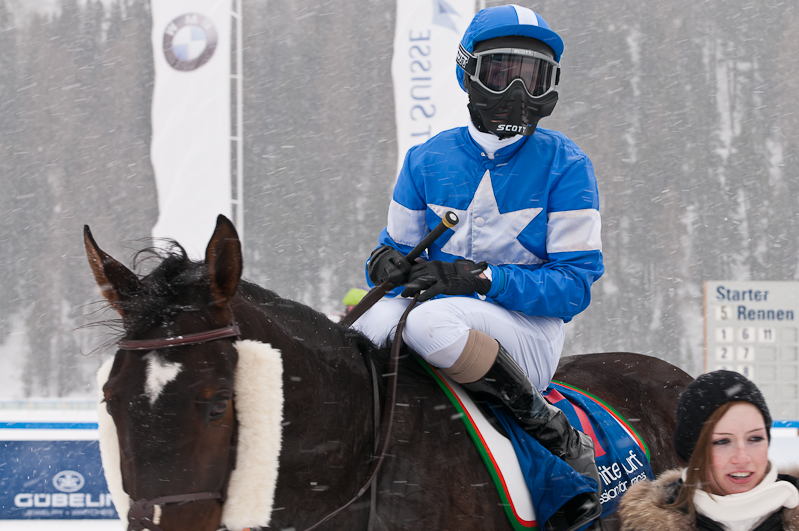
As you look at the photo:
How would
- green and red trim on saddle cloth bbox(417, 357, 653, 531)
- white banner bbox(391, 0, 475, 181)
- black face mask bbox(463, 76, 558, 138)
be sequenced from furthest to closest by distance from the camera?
white banner bbox(391, 0, 475, 181) → black face mask bbox(463, 76, 558, 138) → green and red trim on saddle cloth bbox(417, 357, 653, 531)

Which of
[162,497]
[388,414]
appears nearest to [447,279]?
[388,414]

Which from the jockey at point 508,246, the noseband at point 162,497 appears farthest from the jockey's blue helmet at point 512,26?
the noseband at point 162,497

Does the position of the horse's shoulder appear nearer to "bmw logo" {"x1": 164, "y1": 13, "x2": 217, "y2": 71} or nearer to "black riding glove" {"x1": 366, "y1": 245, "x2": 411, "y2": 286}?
"black riding glove" {"x1": 366, "y1": 245, "x2": 411, "y2": 286}

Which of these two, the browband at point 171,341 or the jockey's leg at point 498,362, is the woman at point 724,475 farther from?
the browband at point 171,341

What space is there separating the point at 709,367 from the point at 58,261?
10.9 meters

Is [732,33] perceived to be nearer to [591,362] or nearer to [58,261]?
[591,362]

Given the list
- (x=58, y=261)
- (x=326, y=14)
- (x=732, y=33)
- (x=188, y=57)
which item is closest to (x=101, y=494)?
(x=188, y=57)

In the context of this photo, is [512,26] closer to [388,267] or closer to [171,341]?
[388,267]

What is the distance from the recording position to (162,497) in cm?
132

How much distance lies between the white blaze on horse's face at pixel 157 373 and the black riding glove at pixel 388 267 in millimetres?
706

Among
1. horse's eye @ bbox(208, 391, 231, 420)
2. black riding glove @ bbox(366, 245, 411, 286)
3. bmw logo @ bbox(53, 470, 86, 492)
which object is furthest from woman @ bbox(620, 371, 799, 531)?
bmw logo @ bbox(53, 470, 86, 492)

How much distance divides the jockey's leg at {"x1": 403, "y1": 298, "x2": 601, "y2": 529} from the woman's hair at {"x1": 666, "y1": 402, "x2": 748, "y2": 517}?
0.38 metres

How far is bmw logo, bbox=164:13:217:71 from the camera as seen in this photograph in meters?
7.75

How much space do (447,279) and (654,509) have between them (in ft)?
2.49
